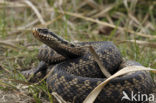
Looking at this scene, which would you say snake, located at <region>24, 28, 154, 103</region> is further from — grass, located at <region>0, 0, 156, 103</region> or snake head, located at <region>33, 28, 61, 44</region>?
grass, located at <region>0, 0, 156, 103</region>

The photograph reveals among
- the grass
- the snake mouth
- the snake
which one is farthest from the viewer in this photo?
the grass

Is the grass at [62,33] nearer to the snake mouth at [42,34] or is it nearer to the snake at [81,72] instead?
the snake at [81,72]

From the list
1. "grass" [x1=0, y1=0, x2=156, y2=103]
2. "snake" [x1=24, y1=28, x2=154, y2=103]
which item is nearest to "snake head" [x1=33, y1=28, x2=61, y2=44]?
"snake" [x1=24, y1=28, x2=154, y2=103]

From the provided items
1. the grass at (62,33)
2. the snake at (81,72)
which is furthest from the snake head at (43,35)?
the grass at (62,33)

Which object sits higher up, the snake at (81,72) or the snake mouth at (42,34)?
the snake mouth at (42,34)

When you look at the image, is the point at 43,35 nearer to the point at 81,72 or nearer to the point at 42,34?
the point at 42,34

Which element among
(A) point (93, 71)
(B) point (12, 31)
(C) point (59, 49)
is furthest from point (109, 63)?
(B) point (12, 31)

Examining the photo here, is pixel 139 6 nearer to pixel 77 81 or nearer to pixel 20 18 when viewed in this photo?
pixel 20 18
